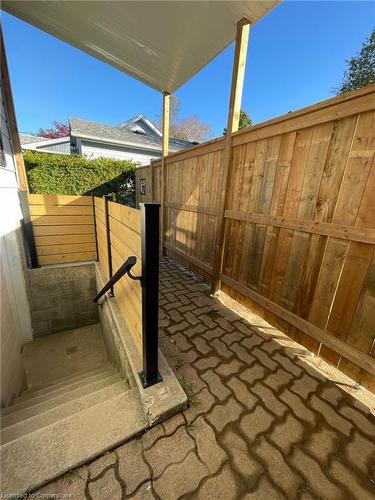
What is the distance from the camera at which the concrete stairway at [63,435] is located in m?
1.04

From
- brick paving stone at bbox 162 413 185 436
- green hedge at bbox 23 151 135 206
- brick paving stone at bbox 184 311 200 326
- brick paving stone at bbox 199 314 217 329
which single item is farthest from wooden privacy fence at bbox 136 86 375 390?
green hedge at bbox 23 151 135 206

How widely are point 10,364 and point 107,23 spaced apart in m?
4.34

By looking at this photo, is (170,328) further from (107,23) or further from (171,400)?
(107,23)

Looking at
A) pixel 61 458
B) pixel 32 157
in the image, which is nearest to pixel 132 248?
pixel 61 458

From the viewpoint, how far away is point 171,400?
4.55 ft

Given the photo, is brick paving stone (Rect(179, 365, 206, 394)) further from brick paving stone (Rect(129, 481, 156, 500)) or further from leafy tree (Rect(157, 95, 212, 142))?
leafy tree (Rect(157, 95, 212, 142))

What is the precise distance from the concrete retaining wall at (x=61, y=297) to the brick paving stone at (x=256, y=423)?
3.15 m

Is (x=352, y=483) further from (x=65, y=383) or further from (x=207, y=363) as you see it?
(x=65, y=383)

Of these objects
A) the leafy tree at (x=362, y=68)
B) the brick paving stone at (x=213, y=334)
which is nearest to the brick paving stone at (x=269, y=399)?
the brick paving stone at (x=213, y=334)

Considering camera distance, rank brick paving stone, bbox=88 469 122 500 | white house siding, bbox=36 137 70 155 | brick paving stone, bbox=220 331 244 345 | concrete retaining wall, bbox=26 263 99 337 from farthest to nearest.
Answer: white house siding, bbox=36 137 70 155 → concrete retaining wall, bbox=26 263 99 337 → brick paving stone, bbox=220 331 244 345 → brick paving stone, bbox=88 469 122 500

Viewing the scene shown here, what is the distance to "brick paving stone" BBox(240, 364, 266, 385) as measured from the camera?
1730mm

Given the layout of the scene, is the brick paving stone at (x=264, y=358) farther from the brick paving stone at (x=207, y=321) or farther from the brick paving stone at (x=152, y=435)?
the brick paving stone at (x=152, y=435)

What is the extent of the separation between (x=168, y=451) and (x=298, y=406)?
1026 millimetres

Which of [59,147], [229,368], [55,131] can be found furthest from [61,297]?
[55,131]
